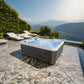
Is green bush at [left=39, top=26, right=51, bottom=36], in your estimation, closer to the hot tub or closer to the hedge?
the hedge

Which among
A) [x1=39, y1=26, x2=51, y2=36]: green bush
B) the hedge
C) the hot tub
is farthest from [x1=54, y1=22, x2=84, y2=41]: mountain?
the hedge

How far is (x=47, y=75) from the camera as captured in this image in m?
1.78

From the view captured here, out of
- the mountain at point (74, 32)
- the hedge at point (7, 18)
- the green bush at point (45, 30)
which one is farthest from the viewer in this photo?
the green bush at point (45, 30)

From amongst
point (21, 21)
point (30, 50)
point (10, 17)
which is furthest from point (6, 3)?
point (30, 50)

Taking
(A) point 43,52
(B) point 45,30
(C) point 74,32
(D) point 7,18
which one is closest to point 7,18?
(D) point 7,18

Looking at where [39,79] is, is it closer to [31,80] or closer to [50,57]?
[31,80]

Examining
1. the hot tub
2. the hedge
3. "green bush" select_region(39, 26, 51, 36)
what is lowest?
the hot tub

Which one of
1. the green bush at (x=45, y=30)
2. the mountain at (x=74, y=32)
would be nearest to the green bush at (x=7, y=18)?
the green bush at (x=45, y=30)

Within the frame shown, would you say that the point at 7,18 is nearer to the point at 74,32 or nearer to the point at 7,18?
the point at 7,18

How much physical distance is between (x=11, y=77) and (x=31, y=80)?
2.23 feet

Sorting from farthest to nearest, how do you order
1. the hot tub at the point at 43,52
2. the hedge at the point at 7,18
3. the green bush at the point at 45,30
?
1. the green bush at the point at 45,30
2. the hedge at the point at 7,18
3. the hot tub at the point at 43,52

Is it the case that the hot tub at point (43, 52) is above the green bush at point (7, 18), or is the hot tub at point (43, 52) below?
below

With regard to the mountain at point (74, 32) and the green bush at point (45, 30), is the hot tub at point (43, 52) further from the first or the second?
the green bush at point (45, 30)

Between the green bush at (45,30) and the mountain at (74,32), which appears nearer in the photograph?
the mountain at (74,32)
